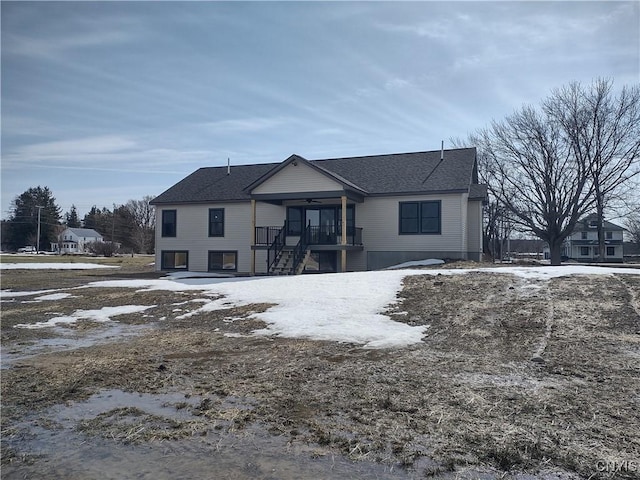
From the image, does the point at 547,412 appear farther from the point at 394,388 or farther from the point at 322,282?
the point at 322,282

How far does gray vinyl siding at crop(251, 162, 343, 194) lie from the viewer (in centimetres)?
2328

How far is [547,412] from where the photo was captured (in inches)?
194

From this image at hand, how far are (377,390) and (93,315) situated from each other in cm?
914

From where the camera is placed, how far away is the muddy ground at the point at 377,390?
13.2 feet

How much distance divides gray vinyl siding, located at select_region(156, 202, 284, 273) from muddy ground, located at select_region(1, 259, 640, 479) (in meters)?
15.8

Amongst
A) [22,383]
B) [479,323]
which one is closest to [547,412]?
[479,323]

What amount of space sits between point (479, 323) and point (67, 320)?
9.50 meters

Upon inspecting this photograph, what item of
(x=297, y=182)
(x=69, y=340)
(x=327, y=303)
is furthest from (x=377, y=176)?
(x=69, y=340)

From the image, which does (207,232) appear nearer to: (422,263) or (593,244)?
(422,263)

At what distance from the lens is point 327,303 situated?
12.1 meters

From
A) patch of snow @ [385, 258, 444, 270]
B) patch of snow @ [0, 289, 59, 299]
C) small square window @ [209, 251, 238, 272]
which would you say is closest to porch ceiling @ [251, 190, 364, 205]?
patch of snow @ [385, 258, 444, 270]

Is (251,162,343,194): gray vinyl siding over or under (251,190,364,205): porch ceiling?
over

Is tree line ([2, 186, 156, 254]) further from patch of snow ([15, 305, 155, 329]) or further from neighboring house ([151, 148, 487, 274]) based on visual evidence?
patch of snow ([15, 305, 155, 329])

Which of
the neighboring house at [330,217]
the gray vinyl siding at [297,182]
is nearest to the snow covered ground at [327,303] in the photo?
the neighboring house at [330,217]
